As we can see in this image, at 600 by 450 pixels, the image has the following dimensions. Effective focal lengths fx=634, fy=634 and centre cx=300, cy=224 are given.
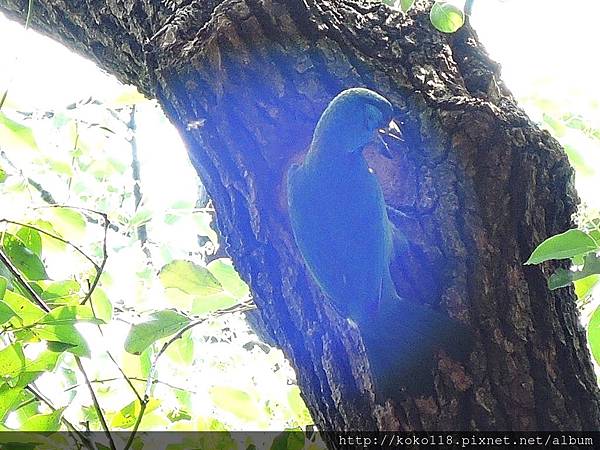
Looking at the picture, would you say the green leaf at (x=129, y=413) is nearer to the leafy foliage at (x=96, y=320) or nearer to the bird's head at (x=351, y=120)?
the leafy foliage at (x=96, y=320)

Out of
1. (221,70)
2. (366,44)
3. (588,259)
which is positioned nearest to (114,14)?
(221,70)

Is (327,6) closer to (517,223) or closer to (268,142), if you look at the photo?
(268,142)

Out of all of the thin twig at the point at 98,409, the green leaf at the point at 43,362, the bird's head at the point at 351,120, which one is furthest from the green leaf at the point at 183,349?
the bird's head at the point at 351,120

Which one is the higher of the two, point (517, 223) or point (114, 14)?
point (114, 14)

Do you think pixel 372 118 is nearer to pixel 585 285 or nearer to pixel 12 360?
pixel 585 285

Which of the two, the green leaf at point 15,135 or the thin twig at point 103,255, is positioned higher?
the green leaf at point 15,135

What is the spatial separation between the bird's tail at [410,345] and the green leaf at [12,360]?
43 centimetres

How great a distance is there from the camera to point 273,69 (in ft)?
3.01

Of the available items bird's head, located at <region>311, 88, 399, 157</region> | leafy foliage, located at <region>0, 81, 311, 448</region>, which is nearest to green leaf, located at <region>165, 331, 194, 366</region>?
leafy foliage, located at <region>0, 81, 311, 448</region>

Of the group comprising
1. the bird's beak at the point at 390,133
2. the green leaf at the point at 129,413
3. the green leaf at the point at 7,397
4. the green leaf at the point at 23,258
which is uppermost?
the bird's beak at the point at 390,133

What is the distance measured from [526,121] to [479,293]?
25 centimetres

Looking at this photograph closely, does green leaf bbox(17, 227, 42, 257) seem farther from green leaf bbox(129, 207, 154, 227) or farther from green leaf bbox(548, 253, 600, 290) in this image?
green leaf bbox(548, 253, 600, 290)

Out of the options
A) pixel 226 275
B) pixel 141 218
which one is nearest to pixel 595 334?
pixel 226 275

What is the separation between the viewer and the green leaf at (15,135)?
998mm
